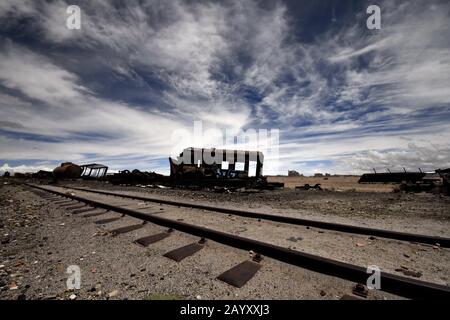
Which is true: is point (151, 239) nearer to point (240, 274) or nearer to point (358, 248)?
point (240, 274)

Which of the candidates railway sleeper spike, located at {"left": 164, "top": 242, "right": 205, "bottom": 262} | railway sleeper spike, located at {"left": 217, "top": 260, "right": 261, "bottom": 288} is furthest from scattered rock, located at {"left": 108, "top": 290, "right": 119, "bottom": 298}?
railway sleeper spike, located at {"left": 217, "top": 260, "right": 261, "bottom": 288}

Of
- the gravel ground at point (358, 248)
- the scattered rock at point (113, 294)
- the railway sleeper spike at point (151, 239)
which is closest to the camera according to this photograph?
the scattered rock at point (113, 294)

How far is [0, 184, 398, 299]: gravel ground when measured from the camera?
216cm

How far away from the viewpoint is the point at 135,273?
2.59m

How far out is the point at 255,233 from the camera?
173 inches

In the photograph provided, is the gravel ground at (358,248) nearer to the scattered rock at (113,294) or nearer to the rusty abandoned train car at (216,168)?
the scattered rock at (113,294)

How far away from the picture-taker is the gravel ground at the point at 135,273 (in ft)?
7.07

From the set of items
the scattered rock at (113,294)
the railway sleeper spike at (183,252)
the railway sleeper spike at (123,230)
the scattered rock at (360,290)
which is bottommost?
the scattered rock at (113,294)

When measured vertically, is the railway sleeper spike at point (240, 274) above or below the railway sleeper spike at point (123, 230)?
above

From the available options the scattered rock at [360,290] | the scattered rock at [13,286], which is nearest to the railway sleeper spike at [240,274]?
the scattered rock at [360,290]

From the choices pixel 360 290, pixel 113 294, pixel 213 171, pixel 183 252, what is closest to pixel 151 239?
pixel 183 252
